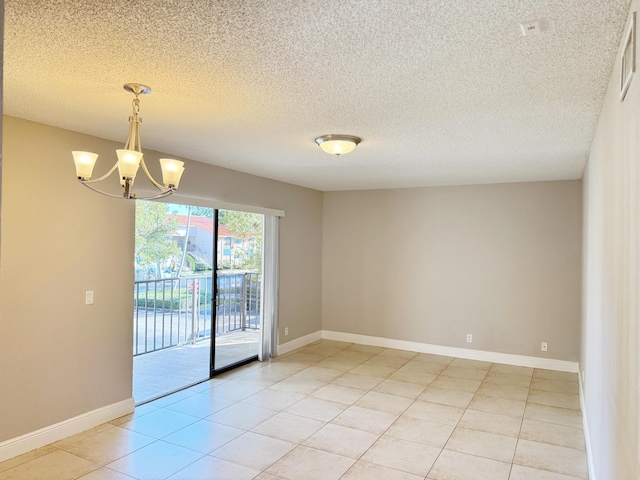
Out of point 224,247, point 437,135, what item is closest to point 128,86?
point 437,135

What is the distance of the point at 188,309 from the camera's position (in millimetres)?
6504

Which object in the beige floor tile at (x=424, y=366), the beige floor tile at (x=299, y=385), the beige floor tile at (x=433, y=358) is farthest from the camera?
the beige floor tile at (x=433, y=358)

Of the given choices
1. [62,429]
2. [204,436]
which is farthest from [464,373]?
[62,429]

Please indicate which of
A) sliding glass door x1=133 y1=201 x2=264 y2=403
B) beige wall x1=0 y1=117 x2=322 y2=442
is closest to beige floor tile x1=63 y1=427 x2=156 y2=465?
beige wall x1=0 y1=117 x2=322 y2=442

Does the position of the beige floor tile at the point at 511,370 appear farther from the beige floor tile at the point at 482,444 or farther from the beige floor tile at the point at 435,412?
the beige floor tile at the point at 482,444

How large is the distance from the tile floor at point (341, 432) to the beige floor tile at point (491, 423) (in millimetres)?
18

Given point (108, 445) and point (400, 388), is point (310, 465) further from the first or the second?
point (400, 388)

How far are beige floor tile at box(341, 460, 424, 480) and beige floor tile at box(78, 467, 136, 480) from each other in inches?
58.8

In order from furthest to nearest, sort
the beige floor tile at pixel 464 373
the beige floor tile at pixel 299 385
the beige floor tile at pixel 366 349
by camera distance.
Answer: the beige floor tile at pixel 366 349 < the beige floor tile at pixel 464 373 < the beige floor tile at pixel 299 385

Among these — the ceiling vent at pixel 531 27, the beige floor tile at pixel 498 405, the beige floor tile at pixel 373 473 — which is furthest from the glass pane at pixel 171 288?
the ceiling vent at pixel 531 27

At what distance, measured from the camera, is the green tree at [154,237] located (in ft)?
18.8

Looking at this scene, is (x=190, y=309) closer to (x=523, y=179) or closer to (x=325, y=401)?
(x=325, y=401)

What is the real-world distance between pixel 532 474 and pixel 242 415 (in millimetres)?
2400

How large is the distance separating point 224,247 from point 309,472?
10.0 ft
